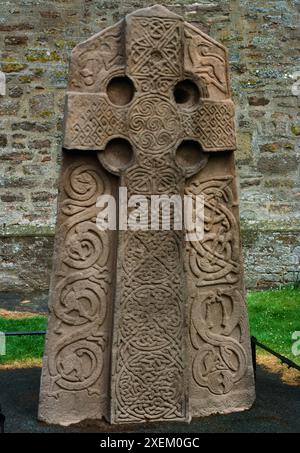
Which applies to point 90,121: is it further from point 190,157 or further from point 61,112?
point 61,112

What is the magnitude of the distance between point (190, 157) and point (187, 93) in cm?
37

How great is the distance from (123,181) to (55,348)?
99cm

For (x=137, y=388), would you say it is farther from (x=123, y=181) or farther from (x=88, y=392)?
(x=123, y=181)

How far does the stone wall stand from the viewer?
8.75 meters

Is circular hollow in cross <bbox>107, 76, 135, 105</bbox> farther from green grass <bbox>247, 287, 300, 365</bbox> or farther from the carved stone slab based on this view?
green grass <bbox>247, 287, 300, 365</bbox>

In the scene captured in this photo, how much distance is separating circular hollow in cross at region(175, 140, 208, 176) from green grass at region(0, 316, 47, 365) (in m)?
2.20

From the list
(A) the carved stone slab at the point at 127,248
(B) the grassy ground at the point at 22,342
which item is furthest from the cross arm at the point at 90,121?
(B) the grassy ground at the point at 22,342

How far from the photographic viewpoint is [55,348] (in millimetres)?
3660

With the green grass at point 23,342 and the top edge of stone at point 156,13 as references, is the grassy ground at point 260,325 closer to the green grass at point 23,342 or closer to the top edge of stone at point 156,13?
the green grass at point 23,342

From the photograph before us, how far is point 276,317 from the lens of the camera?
6.77 m

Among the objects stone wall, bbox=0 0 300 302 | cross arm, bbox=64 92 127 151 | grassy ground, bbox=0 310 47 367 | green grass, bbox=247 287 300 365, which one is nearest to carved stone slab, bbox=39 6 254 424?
cross arm, bbox=64 92 127 151

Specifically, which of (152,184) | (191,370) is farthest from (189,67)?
(191,370)

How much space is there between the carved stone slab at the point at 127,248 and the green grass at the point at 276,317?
187 cm

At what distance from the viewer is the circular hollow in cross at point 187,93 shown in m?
3.82
